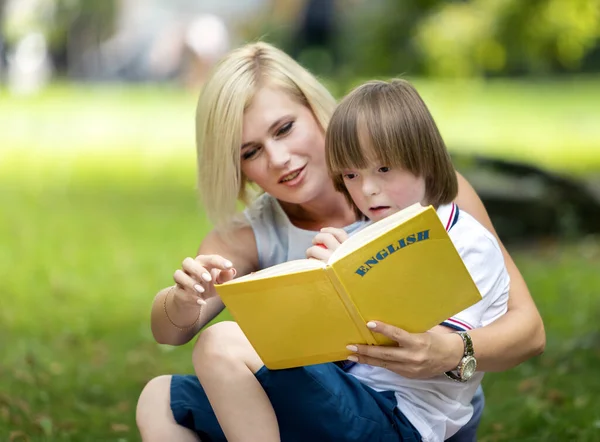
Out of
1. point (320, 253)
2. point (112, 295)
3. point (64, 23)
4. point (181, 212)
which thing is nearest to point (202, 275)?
point (320, 253)

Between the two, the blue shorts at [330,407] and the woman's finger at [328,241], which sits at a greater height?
the woman's finger at [328,241]

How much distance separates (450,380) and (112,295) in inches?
148

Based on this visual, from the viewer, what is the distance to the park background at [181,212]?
4035 mm

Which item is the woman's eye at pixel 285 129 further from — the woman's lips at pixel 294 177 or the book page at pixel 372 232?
the book page at pixel 372 232

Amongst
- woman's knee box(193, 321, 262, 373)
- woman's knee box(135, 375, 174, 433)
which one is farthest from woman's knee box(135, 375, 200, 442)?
woman's knee box(193, 321, 262, 373)

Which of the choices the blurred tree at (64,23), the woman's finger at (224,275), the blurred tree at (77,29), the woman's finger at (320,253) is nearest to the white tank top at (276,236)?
the woman's finger at (224,275)

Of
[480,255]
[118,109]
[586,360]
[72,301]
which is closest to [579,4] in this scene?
[586,360]

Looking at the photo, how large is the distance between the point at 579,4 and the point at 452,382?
13.3ft

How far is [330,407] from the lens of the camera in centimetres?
237

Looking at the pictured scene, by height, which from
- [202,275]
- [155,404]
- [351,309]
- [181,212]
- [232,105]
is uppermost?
[232,105]

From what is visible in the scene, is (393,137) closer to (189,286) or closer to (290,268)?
(290,268)

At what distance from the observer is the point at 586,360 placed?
4.31 m

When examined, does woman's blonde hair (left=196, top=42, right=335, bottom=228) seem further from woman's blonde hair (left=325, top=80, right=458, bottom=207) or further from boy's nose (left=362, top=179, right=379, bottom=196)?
boy's nose (left=362, top=179, right=379, bottom=196)

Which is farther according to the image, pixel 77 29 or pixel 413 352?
pixel 77 29
